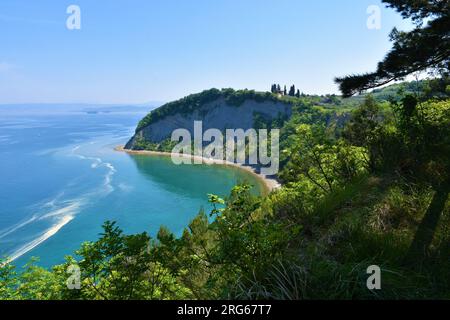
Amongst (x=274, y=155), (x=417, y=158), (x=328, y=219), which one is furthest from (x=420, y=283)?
(x=274, y=155)

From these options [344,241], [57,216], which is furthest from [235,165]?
[344,241]

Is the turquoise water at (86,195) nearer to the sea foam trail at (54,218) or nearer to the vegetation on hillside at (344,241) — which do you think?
the sea foam trail at (54,218)

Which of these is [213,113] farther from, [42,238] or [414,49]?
[414,49]

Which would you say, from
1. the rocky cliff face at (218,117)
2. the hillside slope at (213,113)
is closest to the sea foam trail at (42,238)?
the hillside slope at (213,113)

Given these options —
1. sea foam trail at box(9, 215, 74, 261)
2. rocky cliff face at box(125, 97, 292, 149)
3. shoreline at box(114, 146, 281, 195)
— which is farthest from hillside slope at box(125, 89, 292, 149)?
sea foam trail at box(9, 215, 74, 261)

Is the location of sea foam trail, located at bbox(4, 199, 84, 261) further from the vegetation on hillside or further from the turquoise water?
the vegetation on hillside

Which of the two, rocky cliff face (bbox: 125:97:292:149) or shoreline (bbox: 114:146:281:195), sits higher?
rocky cliff face (bbox: 125:97:292:149)
